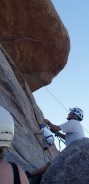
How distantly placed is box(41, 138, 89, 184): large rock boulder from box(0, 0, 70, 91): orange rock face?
12.9m

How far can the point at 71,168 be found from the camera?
20.4ft

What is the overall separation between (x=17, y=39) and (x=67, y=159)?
46.3ft

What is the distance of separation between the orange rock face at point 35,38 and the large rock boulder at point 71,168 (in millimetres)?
12860

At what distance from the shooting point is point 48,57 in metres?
21.3

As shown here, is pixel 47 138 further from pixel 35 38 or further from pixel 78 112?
pixel 35 38

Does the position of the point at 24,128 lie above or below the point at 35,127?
above

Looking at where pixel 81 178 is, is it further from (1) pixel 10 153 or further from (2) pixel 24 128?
(2) pixel 24 128

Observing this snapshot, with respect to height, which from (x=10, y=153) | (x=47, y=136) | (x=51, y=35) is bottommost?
(x=51, y=35)

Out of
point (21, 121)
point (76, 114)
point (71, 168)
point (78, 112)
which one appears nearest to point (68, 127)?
point (76, 114)

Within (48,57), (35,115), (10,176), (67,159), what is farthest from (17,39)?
(10,176)

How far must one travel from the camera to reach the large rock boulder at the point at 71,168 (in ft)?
20.2

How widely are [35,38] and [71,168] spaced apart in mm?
14492

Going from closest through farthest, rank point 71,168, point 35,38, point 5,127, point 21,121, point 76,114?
point 5,127 → point 71,168 → point 76,114 → point 21,121 → point 35,38

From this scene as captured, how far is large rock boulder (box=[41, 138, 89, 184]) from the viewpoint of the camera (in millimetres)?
6148
